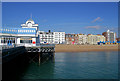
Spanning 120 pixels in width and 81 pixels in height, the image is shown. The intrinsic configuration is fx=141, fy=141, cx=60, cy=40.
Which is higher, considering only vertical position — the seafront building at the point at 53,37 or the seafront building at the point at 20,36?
the seafront building at the point at 53,37

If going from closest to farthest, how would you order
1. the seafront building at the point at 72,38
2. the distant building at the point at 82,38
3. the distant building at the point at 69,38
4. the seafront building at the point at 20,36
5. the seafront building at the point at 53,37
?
1. the seafront building at the point at 20,36
2. the seafront building at the point at 53,37
3. the distant building at the point at 69,38
4. the seafront building at the point at 72,38
5. the distant building at the point at 82,38

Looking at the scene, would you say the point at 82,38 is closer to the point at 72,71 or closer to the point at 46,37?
the point at 46,37

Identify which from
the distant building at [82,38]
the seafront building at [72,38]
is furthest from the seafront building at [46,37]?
the distant building at [82,38]

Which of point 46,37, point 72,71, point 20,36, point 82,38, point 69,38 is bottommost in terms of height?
point 72,71

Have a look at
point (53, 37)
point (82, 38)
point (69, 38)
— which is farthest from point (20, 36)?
point (82, 38)

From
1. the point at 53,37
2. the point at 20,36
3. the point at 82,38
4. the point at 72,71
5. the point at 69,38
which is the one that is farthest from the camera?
the point at 82,38

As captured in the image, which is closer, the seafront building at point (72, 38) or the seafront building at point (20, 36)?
the seafront building at point (20, 36)

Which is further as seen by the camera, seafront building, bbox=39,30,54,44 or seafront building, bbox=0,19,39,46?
seafront building, bbox=39,30,54,44

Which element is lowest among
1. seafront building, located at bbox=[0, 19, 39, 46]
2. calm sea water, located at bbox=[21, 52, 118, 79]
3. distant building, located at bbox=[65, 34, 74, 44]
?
calm sea water, located at bbox=[21, 52, 118, 79]

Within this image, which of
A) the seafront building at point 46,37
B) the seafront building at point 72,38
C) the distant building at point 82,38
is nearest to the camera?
the seafront building at point 46,37

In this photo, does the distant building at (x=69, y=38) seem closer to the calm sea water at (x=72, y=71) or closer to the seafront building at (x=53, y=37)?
the seafront building at (x=53, y=37)

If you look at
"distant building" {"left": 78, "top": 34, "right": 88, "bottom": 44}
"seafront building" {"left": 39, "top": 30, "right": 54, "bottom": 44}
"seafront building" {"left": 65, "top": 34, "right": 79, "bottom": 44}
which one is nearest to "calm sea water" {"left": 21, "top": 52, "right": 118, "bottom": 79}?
"seafront building" {"left": 39, "top": 30, "right": 54, "bottom": 44}

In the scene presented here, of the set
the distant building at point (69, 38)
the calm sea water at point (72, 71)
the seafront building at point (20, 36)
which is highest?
the distant building at point (69, 38)

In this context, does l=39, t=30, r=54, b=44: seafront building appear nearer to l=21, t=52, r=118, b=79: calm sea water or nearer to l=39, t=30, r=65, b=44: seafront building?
l=39, t=30, r=65, b=44: seafront building
